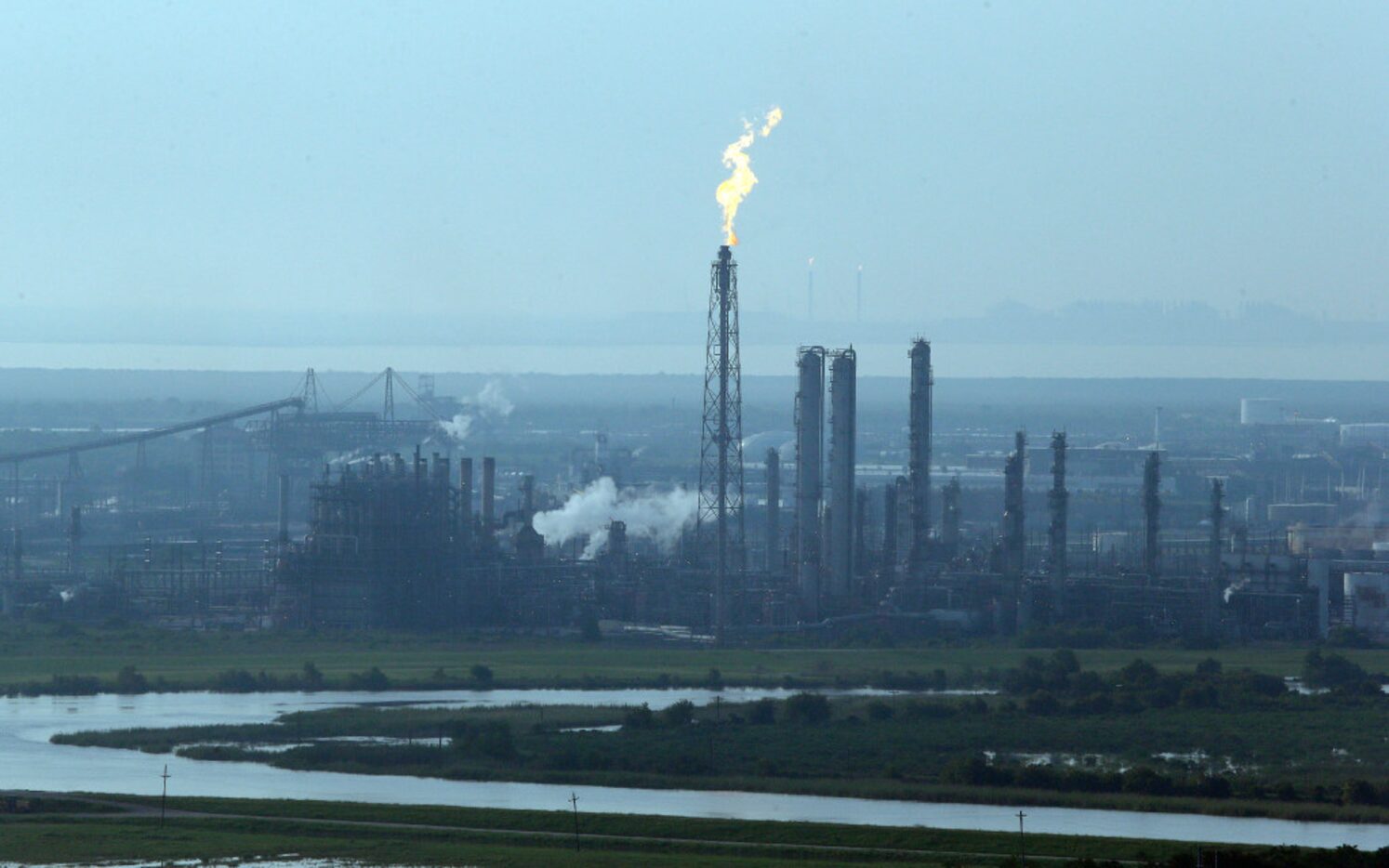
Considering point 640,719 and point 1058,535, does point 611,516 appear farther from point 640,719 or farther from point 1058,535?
point 640,719

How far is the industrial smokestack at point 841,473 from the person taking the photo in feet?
155

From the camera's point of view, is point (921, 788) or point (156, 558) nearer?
point (921, 788)

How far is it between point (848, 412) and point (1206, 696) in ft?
49.3

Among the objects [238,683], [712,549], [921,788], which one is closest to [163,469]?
[712,549]

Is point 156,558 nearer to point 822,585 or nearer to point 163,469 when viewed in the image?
point 822,585

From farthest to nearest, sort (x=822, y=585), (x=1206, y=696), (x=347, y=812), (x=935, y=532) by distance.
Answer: (x=935, y=532), (x=822, y=585), (x=1206, y=696), (x=347, y=812)

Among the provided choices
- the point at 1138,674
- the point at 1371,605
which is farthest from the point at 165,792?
the point at 1371,605

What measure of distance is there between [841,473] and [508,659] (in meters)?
9.44

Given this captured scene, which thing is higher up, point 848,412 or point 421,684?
point 848,412

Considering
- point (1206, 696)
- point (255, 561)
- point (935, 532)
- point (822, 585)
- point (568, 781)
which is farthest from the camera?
point (935, 532)

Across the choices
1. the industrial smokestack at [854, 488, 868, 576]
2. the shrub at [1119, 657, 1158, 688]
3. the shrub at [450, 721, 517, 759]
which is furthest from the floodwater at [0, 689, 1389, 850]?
the industrial smokestack at [854, 488, 868, 576]

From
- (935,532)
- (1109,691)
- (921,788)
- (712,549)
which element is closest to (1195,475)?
(935,532)

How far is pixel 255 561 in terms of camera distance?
186 feet

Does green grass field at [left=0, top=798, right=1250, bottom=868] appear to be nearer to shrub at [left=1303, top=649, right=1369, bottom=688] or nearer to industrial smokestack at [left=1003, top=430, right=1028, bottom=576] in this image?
shrub at [left=1303, top=649, right=1369, bottom=688]
